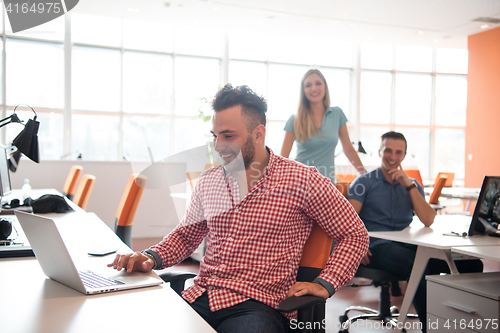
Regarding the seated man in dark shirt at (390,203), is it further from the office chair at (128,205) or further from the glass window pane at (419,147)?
the glass window pane at (419,147)

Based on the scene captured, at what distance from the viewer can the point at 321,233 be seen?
1.35m

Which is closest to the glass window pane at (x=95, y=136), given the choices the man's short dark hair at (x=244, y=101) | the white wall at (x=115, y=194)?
the white wall at (x=115, y=194)

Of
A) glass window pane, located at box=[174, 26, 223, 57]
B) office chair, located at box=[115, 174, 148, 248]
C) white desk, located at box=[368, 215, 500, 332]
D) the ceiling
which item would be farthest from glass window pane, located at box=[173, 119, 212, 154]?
white desk, located at box=[368, 215, 500, 332]

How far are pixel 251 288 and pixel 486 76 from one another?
8578mm

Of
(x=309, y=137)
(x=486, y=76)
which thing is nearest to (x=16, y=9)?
(x=309, y=137)

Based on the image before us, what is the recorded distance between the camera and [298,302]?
43.8 inches

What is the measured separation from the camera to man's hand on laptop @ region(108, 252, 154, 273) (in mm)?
1151

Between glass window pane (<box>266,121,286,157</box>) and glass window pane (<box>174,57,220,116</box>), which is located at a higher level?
glass window pane (<box>174,57,220,116</box>)

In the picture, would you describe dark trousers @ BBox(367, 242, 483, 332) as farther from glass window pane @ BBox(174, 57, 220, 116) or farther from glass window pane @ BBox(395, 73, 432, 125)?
glass window pane @ BBox(395, 73, 432, 125)

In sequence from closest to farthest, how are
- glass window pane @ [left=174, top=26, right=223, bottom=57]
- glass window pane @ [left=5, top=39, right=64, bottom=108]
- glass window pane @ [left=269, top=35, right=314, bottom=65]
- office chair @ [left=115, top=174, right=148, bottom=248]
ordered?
1. office chair @ [left=115, top=174, right=148, bottom=248]
2. glass window pane @ [left=5, top=39, right=64, bottom=108]
3. glass window pane @ [left=174, top=26, right=223, bottom=57]
4. glass window pane @ [left=269, top=35, right=314, bottom=65]

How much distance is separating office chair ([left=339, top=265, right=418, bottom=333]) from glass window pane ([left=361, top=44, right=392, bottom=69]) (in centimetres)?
828

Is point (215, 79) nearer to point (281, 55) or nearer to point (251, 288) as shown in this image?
point (281, 55)

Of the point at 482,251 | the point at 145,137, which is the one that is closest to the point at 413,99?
the point at 145,137

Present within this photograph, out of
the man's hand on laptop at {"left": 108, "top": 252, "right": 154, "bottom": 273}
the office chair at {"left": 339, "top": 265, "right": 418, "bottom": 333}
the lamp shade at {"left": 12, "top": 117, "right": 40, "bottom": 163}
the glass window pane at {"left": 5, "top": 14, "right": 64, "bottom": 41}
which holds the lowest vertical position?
the office chair at {"left": 339, "top": 265, "right": 418, "bottom": 333}
